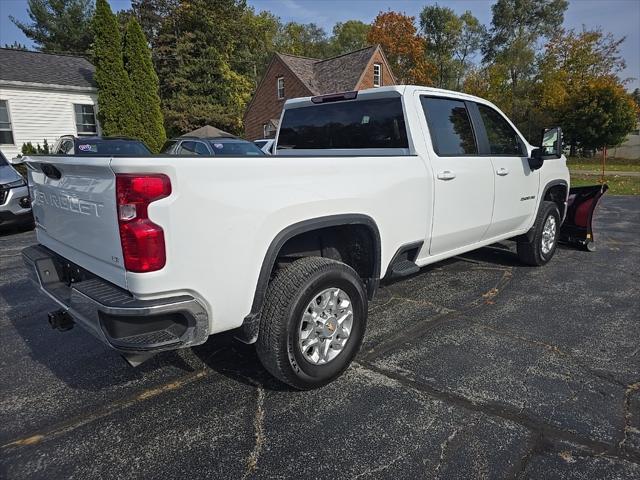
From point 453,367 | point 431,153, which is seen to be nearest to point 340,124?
point 431,153

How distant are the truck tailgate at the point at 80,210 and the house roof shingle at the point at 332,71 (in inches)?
1034

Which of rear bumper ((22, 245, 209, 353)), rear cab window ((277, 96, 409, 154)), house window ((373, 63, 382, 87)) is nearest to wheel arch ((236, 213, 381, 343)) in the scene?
rear bumper ((22, 245, 209, 353))

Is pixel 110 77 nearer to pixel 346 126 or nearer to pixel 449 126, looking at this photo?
pixel 346 126

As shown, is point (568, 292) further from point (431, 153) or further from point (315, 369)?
point (315, 369)

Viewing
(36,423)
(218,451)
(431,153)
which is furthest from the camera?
(431,153)

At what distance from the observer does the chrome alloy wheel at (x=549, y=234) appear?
18.2ft

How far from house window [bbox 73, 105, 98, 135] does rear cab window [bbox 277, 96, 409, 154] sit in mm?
18004

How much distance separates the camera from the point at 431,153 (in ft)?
12.0

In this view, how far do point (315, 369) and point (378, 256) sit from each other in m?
0.92

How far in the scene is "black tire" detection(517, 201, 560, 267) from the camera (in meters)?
5.32

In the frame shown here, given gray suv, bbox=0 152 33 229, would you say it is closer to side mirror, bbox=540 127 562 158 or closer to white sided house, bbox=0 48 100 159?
side mirror, bbox=540 127 562 158

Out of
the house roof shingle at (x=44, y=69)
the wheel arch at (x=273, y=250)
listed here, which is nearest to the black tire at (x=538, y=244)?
the wheel arch at (x=273, y=250)

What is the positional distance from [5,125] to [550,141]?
Answer: 19687 mm

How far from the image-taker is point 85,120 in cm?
1958
